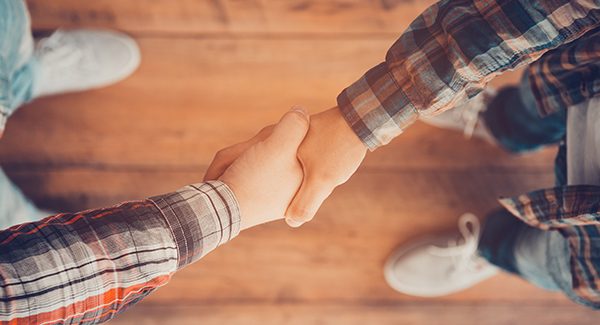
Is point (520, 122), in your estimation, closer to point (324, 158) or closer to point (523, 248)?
point (523, 248)

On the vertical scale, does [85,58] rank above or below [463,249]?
above

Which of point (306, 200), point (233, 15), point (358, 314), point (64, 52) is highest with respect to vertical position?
point (64, 52)

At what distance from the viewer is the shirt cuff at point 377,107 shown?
760mm

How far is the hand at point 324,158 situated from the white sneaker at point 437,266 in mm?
417

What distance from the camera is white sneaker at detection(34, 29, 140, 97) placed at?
3.47 feet

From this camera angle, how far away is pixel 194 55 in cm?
115

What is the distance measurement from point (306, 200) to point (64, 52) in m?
0.58

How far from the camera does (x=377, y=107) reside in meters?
0.77

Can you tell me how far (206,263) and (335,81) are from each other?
1.54 ft

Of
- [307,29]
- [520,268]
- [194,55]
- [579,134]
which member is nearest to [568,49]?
[579,134]

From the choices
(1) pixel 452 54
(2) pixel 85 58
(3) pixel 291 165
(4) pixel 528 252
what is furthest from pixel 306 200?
(2) pixel 85 58

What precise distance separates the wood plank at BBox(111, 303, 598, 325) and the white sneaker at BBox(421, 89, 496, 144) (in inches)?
15.1

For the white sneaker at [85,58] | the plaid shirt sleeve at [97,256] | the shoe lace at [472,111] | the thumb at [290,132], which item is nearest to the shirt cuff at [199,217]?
the plaid shirt sleeve at [97,256]

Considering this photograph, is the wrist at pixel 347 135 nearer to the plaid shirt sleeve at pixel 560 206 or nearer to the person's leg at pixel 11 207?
the plaid shirt sleeve at pixel 560 206
